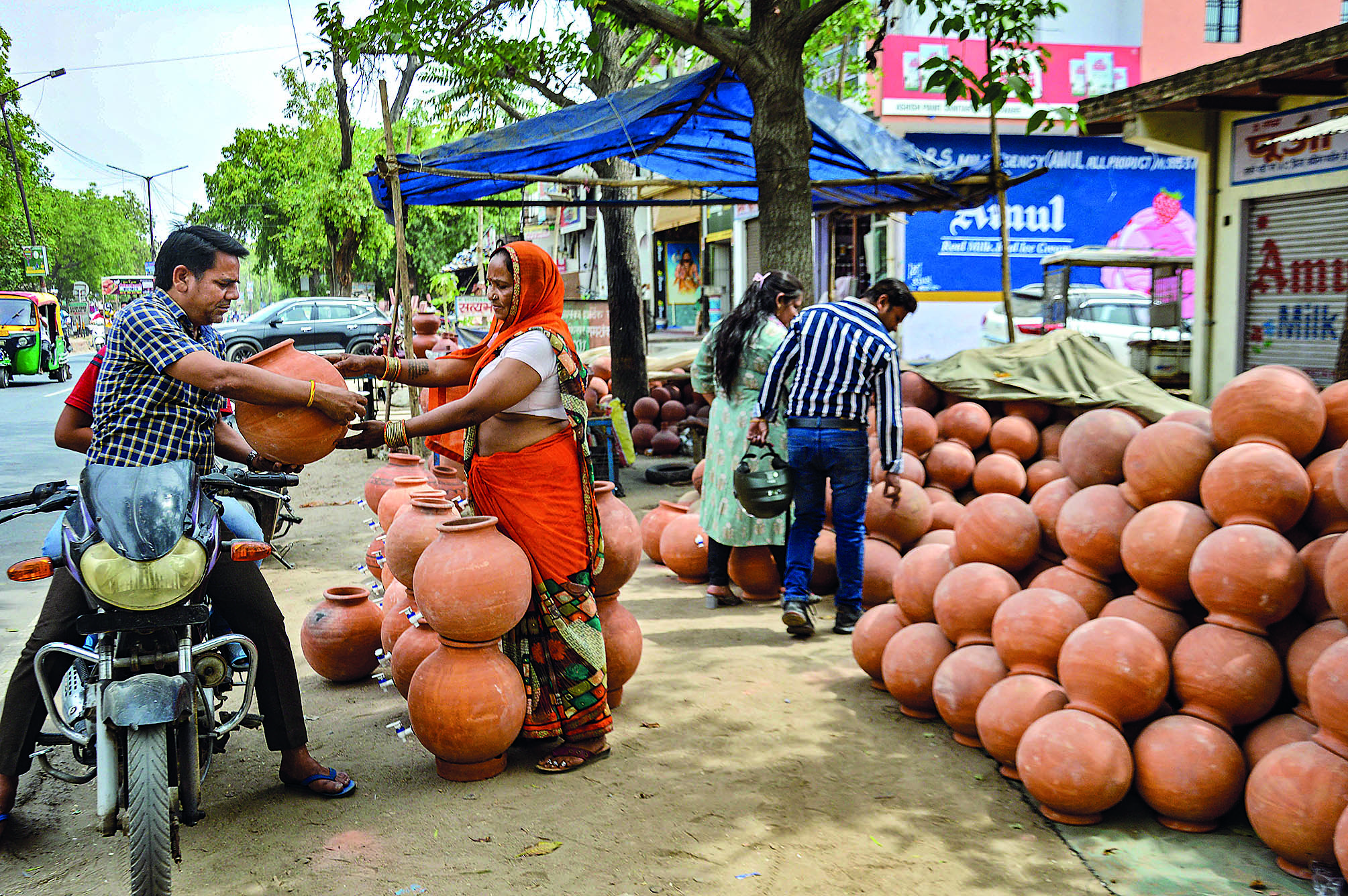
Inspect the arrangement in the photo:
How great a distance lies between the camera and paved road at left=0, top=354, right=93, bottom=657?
6.47 m

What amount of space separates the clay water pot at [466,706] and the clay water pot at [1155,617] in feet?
7.24

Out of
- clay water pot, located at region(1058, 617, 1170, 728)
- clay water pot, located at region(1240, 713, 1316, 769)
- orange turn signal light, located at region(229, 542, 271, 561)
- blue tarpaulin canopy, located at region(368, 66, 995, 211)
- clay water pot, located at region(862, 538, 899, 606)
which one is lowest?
clay water pot, located at region(862, 538, 899, 606)

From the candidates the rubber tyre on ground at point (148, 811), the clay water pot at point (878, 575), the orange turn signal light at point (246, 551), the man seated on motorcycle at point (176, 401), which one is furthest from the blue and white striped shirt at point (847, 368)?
the rubber tyre on ground at point (148, 811)

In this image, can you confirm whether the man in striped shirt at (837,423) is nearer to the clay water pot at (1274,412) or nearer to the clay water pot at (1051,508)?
the clay water pot at (1051,508)

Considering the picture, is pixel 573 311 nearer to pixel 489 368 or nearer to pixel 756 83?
pixel 756 83

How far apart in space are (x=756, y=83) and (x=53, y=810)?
229 inches

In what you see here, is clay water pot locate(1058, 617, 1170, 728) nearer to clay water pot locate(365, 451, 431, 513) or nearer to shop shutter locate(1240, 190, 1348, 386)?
clay water pot locate(365, 451, 431, 513)

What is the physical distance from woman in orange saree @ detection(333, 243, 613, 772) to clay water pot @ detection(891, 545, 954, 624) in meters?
1.46

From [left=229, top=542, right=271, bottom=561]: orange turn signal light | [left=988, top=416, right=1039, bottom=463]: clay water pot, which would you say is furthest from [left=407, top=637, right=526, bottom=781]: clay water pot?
[left=988, top=416, right=1039, bottom=463]: clay water pot

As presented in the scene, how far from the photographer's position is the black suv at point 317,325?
2469 centimetres

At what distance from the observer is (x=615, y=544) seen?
431 cm

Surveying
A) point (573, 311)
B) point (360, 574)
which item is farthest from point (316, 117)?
point (360, 574)

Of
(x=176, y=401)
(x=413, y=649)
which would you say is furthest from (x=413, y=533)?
(x=176, y=401)

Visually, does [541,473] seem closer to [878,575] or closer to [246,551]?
[246,551]
